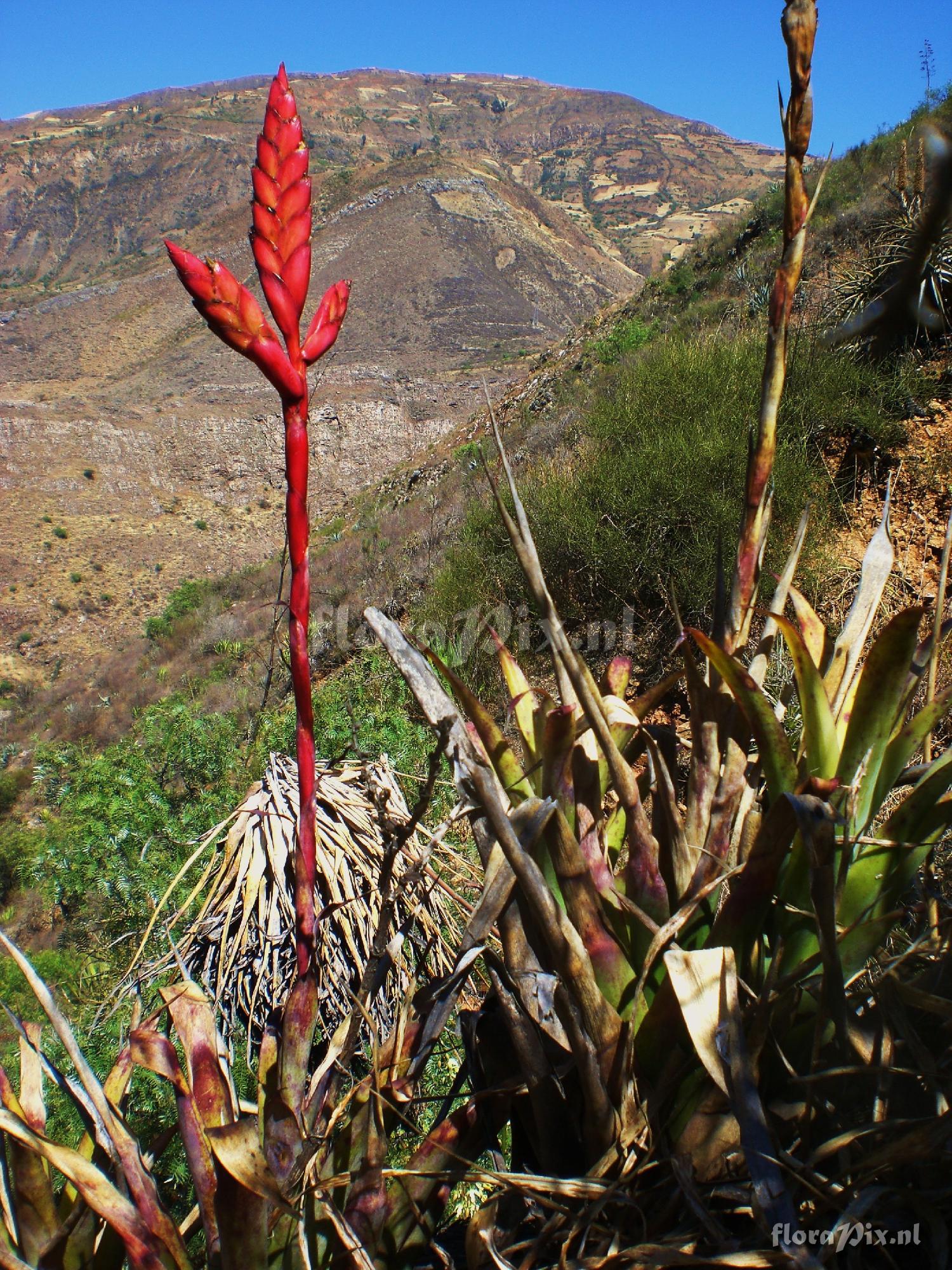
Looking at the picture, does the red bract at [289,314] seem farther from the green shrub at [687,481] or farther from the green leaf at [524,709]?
the green shrub at [687,481]

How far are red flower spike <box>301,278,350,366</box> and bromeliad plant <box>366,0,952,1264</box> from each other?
9.4 inches

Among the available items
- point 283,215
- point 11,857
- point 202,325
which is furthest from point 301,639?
point 202,325

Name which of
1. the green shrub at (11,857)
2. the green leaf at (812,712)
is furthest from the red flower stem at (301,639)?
the green shrub at (11,857)

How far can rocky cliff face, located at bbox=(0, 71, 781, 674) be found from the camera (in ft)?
114

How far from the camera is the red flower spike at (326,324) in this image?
810 mm

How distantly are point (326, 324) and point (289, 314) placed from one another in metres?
0.08

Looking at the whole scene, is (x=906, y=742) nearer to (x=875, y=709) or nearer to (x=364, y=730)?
(x=875, y=709)

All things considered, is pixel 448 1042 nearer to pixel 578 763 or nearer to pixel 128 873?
pixel 578 763

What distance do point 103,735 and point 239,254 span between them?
45426mm

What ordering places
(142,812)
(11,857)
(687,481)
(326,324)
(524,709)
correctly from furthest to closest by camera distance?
(11,857)
(687,481)
(142,812)
(524,709)
(326,324)

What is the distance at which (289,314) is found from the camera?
783 millimetres

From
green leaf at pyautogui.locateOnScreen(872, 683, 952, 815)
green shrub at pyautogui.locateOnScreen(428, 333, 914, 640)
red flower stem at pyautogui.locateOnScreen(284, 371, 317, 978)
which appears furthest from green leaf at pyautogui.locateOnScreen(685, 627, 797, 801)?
green shrub at pyautogui.locateOnScreen(428, 333, 914, 640)

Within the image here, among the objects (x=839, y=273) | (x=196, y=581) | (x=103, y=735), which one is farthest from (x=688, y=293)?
(x=196, y=581)

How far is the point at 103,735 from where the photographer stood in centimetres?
1764
